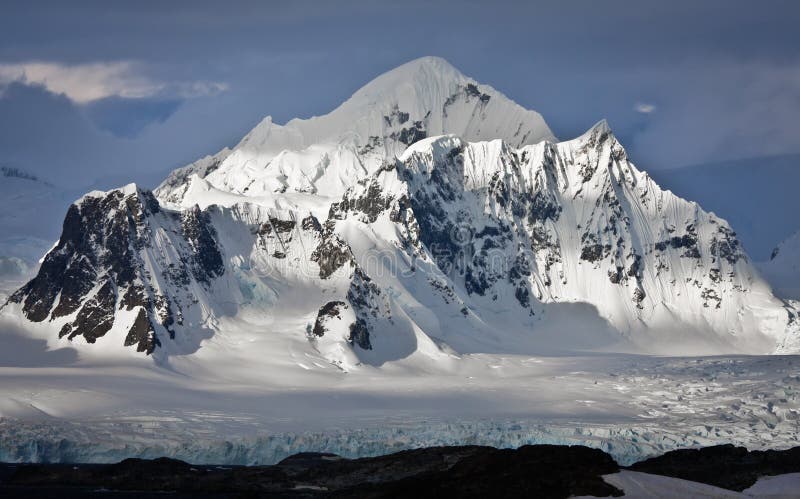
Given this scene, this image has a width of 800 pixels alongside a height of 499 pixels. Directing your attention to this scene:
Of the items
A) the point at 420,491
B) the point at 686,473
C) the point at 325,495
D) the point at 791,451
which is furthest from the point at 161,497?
the point at 791,451

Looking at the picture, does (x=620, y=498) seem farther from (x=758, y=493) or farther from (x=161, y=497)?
(x=161, y=497)

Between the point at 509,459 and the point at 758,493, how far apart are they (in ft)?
99.6

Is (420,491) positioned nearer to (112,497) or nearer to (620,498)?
(620,498)

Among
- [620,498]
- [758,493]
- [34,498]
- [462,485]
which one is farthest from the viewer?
[34,498]

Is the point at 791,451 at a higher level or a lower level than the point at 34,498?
higher

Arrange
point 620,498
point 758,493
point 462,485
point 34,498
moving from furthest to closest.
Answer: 1. point 34,498
2. point 462,485
3. point 758,493
4. point 620,498

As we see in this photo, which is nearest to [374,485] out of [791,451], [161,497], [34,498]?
[161,497]

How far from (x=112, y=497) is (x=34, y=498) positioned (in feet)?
37.5

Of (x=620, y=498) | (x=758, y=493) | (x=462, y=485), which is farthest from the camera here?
(x=462, y=485)

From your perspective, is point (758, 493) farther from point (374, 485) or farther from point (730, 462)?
point (374, 485)

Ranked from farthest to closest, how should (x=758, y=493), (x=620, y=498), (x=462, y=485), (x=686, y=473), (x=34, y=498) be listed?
(x=34, y=498)
(x=686, y=473)
(x=462, y=485)
(x=758, y=493)
(x=620, y=498)

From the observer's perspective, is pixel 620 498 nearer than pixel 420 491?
Yes

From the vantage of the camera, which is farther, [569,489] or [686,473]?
[686,473]

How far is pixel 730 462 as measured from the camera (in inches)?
7308
